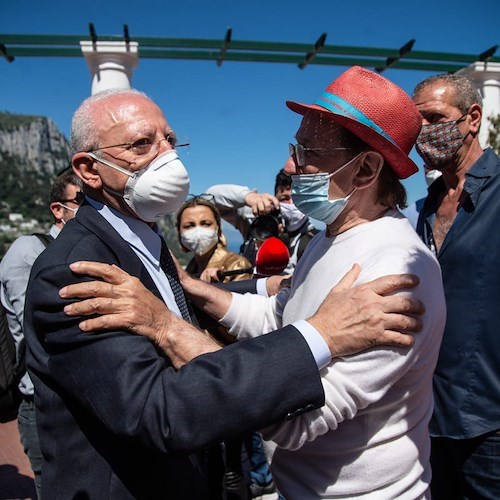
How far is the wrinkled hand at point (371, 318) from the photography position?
3.93ft

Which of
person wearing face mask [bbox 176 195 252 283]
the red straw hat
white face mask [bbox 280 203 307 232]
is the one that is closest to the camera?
the red straw hat

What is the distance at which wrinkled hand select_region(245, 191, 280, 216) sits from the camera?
10.9 ft

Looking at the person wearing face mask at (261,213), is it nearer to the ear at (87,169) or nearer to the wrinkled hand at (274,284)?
the wrinkled hand at (274,284)

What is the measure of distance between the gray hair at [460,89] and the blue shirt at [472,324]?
0.52m

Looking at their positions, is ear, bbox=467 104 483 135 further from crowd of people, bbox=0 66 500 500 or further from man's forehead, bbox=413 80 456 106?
crowd of people, bbox=0 66 500 500

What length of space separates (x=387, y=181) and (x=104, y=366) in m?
1.18

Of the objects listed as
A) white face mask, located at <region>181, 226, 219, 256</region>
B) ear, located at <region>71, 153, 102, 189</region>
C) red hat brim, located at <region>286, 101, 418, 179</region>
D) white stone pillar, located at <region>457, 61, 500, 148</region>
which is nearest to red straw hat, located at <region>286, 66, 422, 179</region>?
red hat brim, located at <region>286, 101, 418, 179</region>

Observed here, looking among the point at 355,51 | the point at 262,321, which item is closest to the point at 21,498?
the point at 262,321

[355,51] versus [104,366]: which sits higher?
[355,51]

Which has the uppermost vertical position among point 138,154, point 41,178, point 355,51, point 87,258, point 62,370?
point 41,178

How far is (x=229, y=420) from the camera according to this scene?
111 centimetres

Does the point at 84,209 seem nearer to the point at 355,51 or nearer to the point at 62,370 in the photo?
the point at 62,370

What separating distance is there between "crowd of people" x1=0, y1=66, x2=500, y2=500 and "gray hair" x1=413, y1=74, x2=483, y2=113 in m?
0.43

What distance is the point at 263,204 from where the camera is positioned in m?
3.33
